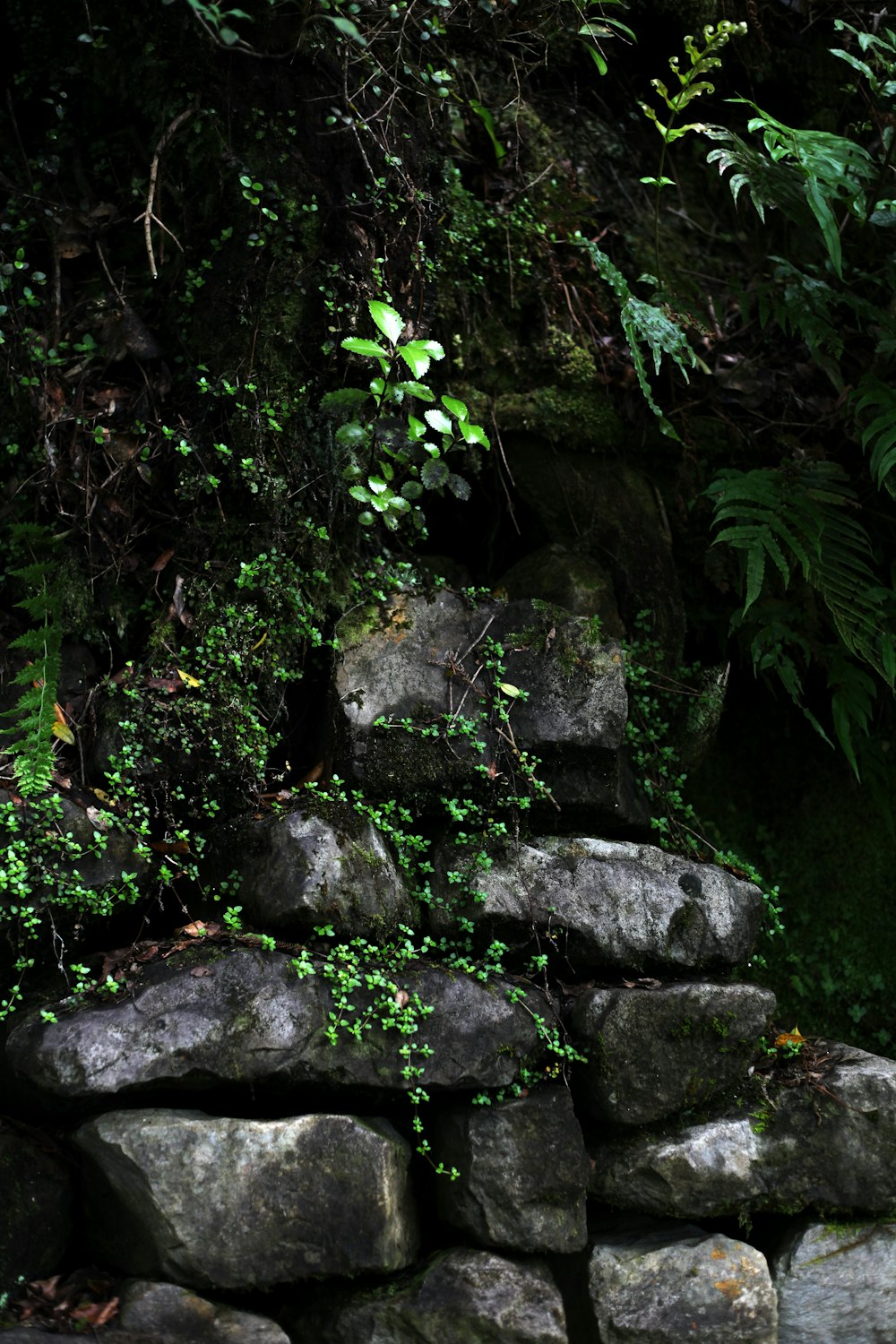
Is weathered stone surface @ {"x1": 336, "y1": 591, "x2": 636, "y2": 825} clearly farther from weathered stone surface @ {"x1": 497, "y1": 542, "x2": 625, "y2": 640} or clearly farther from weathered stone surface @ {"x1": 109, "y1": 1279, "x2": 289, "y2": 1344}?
weathered stone surface @ {"x1": 109, "y1": 1279, "x2": 289, "y2": 1344}

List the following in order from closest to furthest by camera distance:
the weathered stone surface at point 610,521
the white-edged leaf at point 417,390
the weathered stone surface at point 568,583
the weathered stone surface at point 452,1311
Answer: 1. the weathered stone surface at point 452,1311
2. the white-edged leaf at point 417,390
3. the weathered stone surface at point 568,583
4. the weathered stone surface at point 610,521

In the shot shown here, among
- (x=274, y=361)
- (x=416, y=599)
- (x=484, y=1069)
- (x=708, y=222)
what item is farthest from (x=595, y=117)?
(x=484, y=1069)

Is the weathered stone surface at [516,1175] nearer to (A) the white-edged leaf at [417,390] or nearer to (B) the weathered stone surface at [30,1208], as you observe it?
(B) the weathered stone surface at [30,1208]

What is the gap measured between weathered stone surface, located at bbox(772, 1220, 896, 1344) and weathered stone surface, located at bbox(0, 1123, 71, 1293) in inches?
91.2

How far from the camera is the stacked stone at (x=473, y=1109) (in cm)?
310

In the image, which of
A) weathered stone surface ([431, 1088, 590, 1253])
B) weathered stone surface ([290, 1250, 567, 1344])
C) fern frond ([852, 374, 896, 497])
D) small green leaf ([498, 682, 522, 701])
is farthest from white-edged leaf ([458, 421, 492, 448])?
weathered stone surface ([290, 1250, 567, 1344])

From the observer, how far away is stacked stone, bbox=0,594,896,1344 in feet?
10.2

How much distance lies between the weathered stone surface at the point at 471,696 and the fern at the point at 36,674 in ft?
3.14

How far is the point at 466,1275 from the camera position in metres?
3.24

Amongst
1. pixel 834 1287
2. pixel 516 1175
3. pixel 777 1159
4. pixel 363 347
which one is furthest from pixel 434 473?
pixel 834 1287

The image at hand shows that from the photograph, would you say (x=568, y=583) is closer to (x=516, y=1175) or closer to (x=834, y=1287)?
(x=516, y=1175)

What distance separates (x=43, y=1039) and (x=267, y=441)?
81.5 inches

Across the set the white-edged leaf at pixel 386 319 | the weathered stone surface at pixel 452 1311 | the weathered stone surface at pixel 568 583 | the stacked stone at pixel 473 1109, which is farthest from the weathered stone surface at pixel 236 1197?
the white-edged leaf at pixel 386 319

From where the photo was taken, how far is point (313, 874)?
343cm
